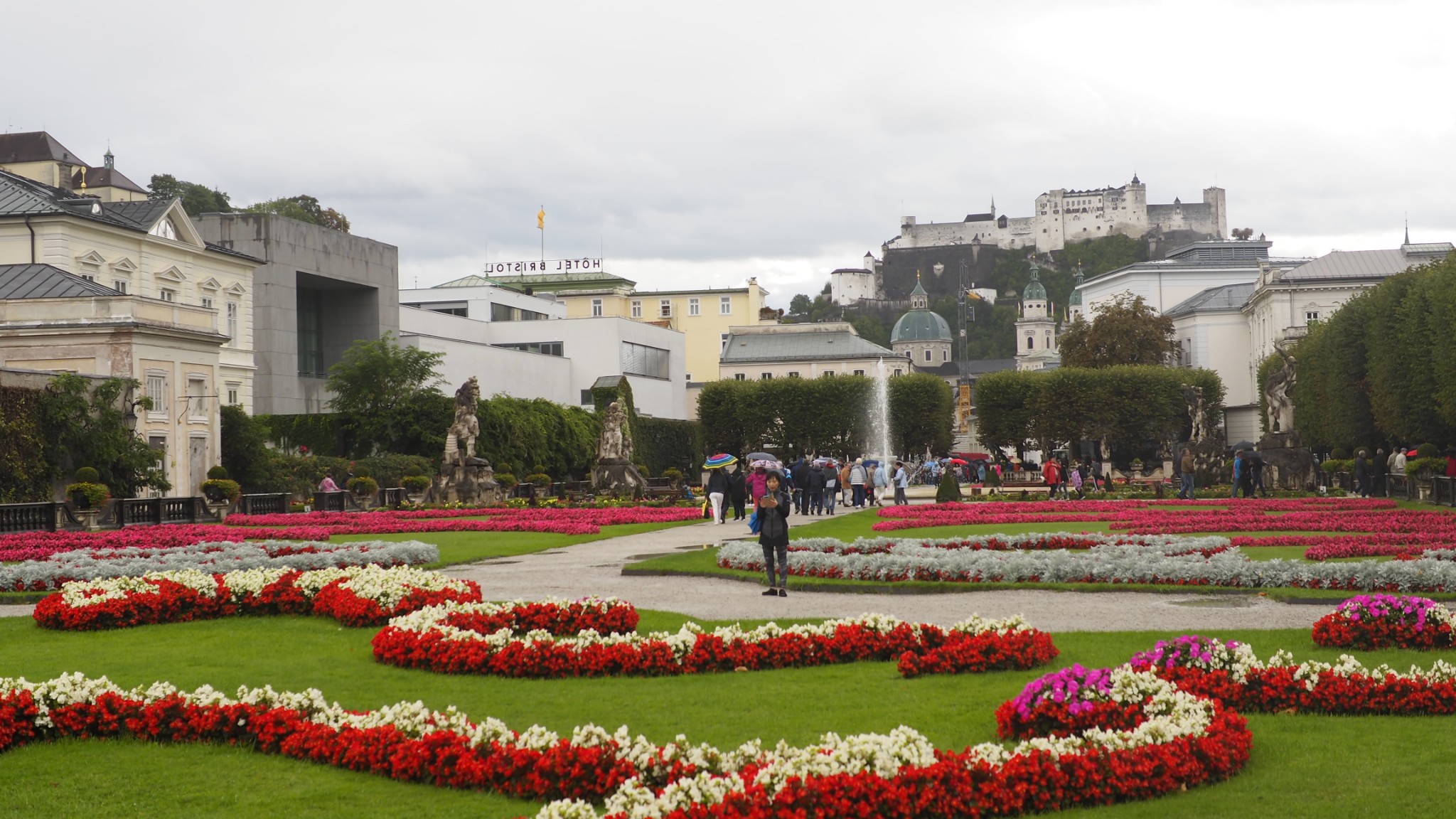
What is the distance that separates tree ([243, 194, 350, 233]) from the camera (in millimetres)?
90438

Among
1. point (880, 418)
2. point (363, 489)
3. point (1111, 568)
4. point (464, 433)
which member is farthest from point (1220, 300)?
point (1111, 568)

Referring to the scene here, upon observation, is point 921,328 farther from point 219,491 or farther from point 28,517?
point 28,517

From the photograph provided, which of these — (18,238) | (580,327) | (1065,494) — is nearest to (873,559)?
(1065,494)

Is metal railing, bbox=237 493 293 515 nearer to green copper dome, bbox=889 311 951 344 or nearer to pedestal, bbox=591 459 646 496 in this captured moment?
pedestal, bbox=591 459 646 496

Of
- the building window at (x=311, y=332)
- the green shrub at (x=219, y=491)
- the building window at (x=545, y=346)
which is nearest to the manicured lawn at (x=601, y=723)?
the green shrub at (x=219, y=491)

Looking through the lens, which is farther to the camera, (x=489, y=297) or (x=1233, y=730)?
(x=489, y=297)

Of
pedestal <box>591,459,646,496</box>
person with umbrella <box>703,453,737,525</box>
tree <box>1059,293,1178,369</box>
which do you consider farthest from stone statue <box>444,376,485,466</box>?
tree <box>1059,293,1178,369</box>

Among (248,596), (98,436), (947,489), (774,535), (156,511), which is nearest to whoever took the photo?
(248,596)

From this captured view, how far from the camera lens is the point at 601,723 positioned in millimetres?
9898

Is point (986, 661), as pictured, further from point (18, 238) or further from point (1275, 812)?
point (18, 238)

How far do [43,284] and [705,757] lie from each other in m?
45.5

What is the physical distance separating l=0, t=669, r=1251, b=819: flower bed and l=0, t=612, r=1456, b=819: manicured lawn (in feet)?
0.50

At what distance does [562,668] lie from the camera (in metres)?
12.0

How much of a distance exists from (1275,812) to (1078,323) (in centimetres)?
9997
